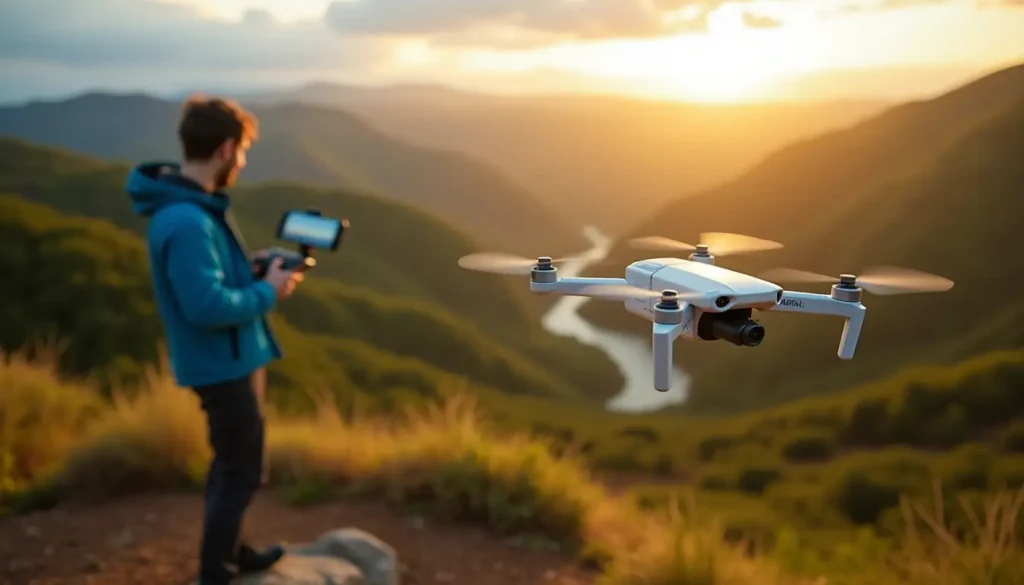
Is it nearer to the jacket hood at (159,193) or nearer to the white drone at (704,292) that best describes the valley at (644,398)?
the white drone at (704,292)

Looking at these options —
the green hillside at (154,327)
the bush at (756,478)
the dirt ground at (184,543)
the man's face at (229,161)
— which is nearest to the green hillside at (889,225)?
the bush at (756,478)

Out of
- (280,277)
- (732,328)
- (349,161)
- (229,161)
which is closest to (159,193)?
(229,161)

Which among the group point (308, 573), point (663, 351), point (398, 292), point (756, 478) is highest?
point (663, 351)

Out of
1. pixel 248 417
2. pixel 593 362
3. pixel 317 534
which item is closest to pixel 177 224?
pixel 248 417

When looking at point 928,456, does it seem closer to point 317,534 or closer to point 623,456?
point 623,456

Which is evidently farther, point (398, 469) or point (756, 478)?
point (756, 478)

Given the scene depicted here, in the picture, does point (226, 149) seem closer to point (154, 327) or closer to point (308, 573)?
point (308, 573)
